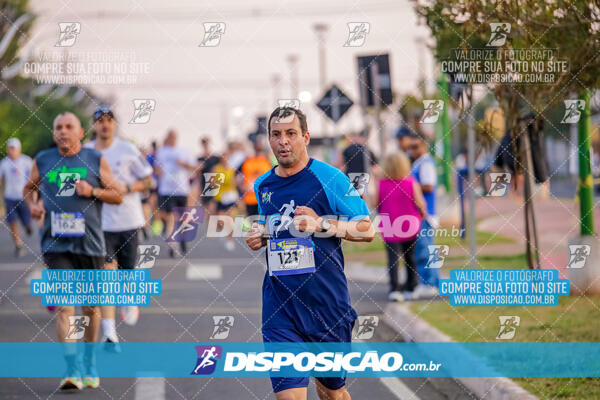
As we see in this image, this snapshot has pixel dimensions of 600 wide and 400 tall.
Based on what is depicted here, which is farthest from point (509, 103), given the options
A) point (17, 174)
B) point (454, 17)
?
point (17, 174)

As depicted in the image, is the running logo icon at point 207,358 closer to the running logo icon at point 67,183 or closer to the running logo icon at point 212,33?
the running logo icon at point 67,183

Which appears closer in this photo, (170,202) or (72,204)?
(72,204)

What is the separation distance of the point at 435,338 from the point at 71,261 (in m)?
3.20

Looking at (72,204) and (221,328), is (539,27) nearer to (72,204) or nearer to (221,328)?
(221,328)

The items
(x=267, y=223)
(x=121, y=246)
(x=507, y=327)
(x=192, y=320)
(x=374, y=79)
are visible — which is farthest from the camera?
(x=374, y=79)

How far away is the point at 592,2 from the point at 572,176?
172 feet

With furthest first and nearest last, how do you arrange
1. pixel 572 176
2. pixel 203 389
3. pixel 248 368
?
pixel 572 176, pixel 203 389, pixel 248 368

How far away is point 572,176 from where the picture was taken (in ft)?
194

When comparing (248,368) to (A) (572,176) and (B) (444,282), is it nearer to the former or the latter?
(B) (444,282)

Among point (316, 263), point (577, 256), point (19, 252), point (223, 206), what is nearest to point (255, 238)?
point (316, 263)

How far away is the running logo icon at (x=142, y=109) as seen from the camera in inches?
355

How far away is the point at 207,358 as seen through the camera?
26.1 ft

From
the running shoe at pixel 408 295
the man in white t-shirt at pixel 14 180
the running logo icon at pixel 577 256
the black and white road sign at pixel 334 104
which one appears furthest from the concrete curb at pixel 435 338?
the man in white t-shirt at pixel 14 180

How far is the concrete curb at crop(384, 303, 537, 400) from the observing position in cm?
703
